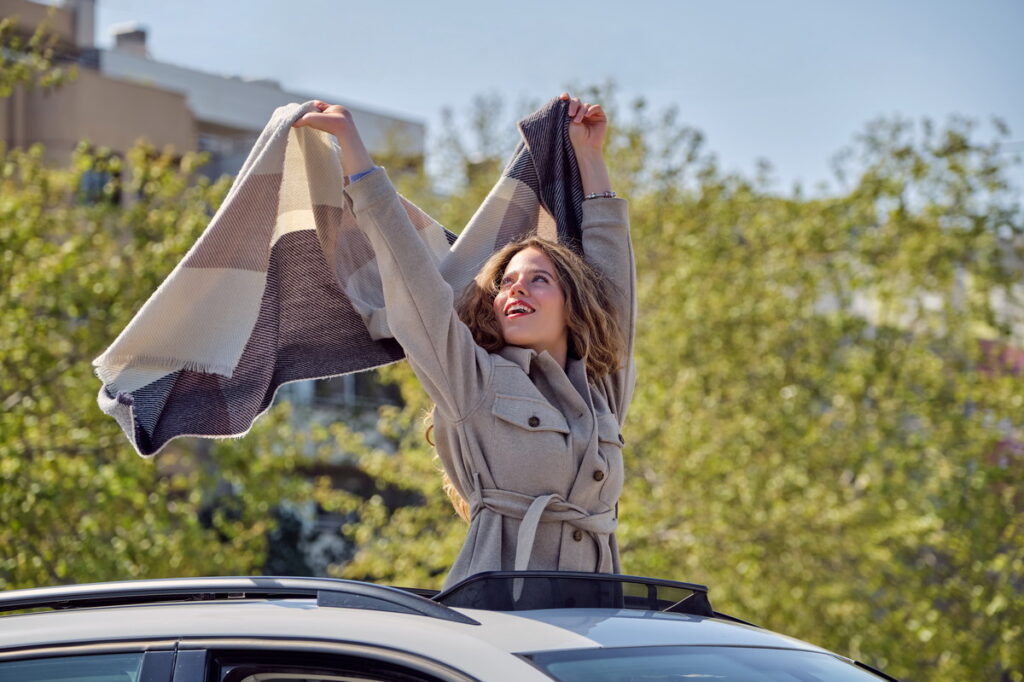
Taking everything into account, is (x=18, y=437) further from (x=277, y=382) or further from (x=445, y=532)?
(x=277, y=382)

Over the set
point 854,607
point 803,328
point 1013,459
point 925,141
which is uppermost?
point 925,141

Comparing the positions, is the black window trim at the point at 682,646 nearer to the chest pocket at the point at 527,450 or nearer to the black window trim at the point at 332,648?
the black window trim at the point at 332,648

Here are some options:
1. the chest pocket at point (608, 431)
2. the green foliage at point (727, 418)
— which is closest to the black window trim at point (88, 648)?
the chest pocket at point (608, 431)

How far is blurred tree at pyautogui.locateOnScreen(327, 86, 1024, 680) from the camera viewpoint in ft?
40.2

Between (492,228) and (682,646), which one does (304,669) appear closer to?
(682,646)

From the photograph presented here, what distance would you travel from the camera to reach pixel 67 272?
10.5m

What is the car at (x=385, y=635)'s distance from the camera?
2.31m

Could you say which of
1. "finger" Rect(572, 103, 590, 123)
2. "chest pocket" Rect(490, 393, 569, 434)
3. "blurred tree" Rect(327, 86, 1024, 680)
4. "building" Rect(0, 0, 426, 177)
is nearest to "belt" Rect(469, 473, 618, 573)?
"chest pocket" Rect(490, 393, 569, 434)

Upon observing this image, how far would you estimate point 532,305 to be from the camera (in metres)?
3.66

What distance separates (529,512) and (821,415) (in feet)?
41.1

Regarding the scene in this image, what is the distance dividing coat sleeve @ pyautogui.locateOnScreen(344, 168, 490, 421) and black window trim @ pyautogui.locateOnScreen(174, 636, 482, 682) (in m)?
1.11

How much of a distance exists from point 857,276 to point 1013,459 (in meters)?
4.01

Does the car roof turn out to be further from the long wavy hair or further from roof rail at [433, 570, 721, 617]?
the long wavy hair

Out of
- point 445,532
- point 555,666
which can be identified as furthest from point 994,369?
point 555,666
